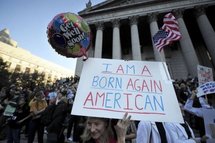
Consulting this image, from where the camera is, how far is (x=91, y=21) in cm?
2370

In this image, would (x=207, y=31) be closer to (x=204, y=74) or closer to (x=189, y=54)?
(x=189, y=54)

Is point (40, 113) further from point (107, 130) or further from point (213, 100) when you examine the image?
point (213, 100)

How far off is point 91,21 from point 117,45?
640 cm

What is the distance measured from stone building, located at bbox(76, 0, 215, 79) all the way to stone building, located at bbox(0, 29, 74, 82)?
2910 cm

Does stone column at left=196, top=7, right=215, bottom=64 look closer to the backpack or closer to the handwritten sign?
the handwritten sign

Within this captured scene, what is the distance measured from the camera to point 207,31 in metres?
18.3

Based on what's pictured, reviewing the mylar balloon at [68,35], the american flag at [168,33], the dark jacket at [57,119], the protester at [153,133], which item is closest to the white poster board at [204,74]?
the american flag at [168,33]

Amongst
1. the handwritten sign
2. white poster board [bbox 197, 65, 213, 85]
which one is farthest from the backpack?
white poster board [bbox 197, 65, 213, 85]

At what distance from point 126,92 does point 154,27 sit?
1993 centimetres

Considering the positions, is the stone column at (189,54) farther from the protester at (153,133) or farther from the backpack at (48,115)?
the protester at (153,133)

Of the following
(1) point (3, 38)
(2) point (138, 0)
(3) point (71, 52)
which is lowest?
(3) point (71, 52)

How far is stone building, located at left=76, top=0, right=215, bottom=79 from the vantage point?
60.7ft

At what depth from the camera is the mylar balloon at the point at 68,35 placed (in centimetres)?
237

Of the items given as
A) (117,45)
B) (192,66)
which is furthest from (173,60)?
(117,45)
